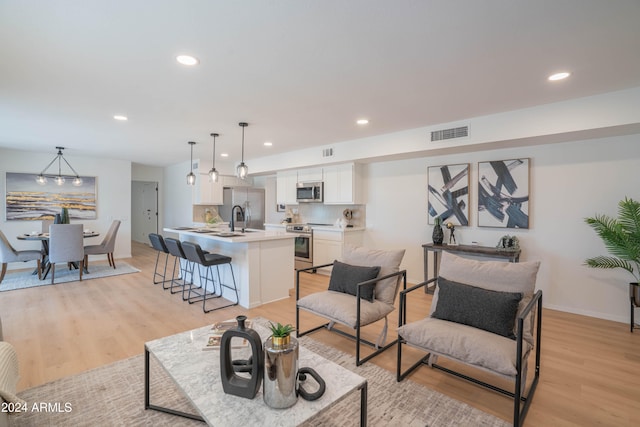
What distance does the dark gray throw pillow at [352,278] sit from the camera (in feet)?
9.45

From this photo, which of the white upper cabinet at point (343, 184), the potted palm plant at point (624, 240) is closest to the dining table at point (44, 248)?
the white upper cabinet at point (343, 184)

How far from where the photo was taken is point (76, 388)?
2.24 m

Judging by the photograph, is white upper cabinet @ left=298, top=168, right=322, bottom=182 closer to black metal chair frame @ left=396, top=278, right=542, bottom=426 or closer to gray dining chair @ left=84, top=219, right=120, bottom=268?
gray dining chair @ left=84, top=219, right=120, bottom=268

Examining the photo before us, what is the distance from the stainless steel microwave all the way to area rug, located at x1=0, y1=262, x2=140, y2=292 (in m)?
3.60

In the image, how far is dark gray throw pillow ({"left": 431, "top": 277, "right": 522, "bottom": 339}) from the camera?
6.82 feet

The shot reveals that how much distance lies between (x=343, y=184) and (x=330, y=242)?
1.11 meters

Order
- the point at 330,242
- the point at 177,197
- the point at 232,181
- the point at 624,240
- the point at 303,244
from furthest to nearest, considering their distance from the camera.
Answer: the point at 177,197
the point at 232,181
the point at 303,244
the point at 330,242
the point at 624,240

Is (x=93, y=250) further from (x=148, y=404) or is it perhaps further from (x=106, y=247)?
(x=148, y=404)

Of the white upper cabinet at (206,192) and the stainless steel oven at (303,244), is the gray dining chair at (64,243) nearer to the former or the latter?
the white upper cabinet at (206,192)

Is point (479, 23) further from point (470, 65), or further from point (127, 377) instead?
point (127, 377)

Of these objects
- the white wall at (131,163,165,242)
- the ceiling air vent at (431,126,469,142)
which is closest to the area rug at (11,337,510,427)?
the ceiling air vent at (431,126,469,142)

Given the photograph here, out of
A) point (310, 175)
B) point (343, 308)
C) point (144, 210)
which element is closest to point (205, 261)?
point (343, 308)

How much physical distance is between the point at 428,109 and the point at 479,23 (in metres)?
1.65

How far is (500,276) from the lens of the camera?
7.64 ft
